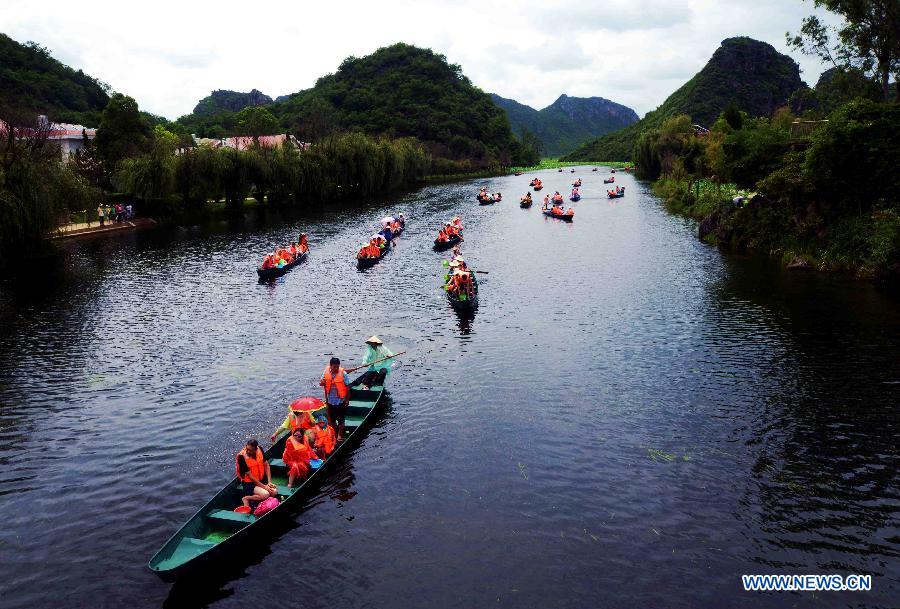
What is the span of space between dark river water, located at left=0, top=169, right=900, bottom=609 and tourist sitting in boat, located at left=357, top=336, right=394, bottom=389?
1.02 metres

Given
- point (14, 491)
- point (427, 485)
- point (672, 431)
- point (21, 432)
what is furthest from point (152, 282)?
point (672, 431)

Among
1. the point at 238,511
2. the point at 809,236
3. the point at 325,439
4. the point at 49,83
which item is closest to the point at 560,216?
the point at 809,236

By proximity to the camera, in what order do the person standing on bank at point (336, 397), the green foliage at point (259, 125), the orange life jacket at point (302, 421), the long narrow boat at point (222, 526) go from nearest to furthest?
the long narrow boat at point (222, 526)
the orange life jacket at point (302, 421)
the person standing on bank at point (336, 397)
the green foliage at point (259, 125)

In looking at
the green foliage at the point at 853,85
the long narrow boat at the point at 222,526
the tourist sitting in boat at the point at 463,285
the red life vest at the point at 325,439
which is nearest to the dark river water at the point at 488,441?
the long narrow boat at the point at 222,526

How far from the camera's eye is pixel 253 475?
16.5 meters

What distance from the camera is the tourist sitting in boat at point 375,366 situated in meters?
24.7

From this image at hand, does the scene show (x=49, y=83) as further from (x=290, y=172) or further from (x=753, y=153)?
(x=753, y=153)

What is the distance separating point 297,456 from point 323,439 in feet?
4.00

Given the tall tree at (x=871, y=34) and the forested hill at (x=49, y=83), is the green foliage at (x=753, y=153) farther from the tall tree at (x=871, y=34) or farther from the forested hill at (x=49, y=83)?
the forested hill at (x=49, y=83)

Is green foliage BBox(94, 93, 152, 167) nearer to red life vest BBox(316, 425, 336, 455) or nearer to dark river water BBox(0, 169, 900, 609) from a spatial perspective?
dark river water BBox(0, 169, 900, 609)

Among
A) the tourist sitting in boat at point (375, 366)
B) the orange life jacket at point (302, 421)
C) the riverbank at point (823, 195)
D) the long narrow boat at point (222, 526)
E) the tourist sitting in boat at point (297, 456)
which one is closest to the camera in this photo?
the long narrow boat at point (222, 526)

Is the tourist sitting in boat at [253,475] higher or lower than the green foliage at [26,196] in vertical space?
lower

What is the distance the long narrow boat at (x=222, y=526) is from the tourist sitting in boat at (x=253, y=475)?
29cm

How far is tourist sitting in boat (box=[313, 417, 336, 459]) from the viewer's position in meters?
18.8
